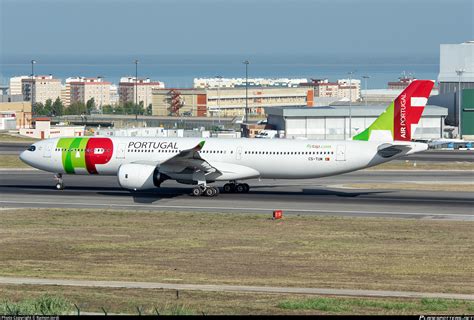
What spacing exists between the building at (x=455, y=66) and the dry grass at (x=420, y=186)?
8749 centimetres

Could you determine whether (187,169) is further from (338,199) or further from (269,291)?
(269,291)

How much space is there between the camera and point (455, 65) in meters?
158

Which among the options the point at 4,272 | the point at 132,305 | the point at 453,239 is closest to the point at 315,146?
the point at 453,239

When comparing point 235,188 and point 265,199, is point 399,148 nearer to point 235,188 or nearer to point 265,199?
point 265,199

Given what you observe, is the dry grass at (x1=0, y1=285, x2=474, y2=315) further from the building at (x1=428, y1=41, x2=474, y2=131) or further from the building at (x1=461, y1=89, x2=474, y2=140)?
the building at (x1=428, y1=41, x2=474, y2=131)

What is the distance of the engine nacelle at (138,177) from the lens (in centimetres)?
5856

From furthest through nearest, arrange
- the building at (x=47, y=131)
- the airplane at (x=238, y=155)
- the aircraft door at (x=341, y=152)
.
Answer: the building at (x=47, y=131), the aircraft door at (x=341, y=152), the airplane at (x=238, y=155)

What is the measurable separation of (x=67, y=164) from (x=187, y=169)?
27.2 feet

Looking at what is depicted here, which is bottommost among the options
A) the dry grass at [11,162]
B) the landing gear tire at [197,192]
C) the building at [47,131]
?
the landing gear tire at [197,192]

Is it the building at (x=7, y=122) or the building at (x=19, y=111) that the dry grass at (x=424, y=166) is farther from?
the building at (x=19, y=111)

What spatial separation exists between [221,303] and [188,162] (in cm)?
3149


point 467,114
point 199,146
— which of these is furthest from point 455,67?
point 199,146

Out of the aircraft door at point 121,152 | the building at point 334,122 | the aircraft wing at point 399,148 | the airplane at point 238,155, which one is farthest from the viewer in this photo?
the building at point 334,122

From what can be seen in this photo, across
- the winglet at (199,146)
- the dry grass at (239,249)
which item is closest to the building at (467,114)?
the winglet at (199,146)
